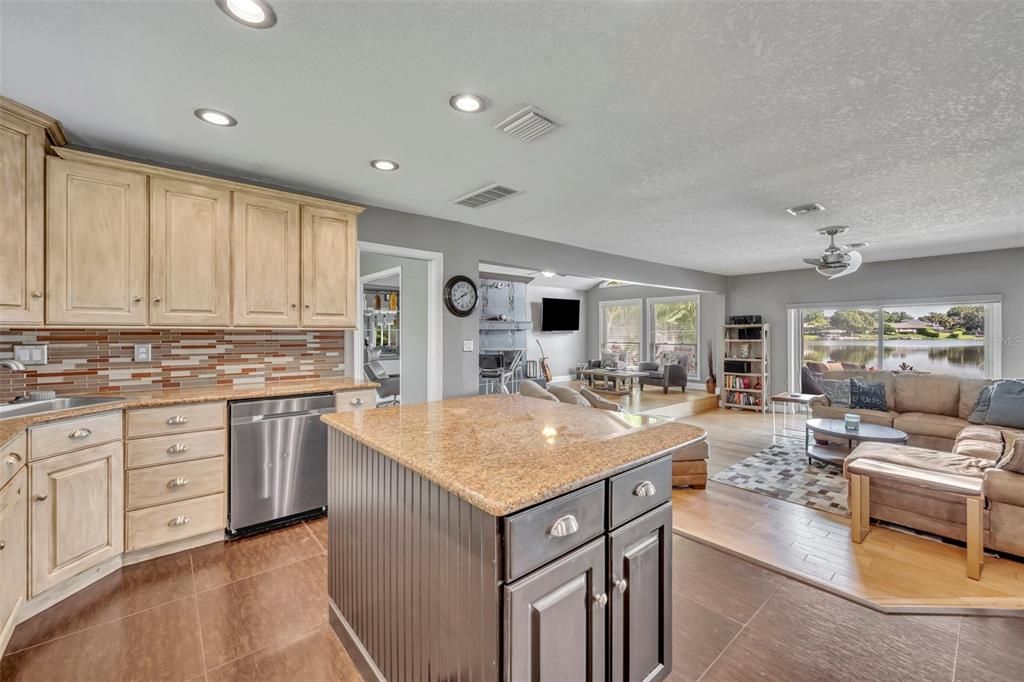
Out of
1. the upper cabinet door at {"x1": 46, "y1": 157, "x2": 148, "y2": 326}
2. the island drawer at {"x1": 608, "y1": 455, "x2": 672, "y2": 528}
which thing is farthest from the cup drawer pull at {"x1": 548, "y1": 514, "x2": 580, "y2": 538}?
the upper cabinet door at {"x1": 46, "y1": 157, "x2": 148, "y2": 326}

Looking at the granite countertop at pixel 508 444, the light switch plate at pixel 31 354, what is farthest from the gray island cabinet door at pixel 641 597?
the light switch plate at pixel 31 354

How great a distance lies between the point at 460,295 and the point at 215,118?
2242 mm

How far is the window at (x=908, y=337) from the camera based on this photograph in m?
5.68

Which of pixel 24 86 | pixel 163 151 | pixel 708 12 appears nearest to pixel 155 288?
pixel 163 151

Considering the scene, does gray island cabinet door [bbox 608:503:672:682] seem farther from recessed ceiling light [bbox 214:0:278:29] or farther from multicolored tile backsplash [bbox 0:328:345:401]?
multicolored tile backsplash [bbox 0:328:345:401]

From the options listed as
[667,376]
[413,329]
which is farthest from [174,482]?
[667,376]

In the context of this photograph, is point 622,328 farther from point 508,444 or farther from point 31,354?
point 31,354

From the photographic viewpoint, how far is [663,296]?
31.4 ft

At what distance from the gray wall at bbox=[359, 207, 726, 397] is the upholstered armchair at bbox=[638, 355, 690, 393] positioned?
13.5ft

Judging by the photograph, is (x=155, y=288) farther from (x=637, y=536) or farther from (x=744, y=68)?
(x=744, y=68)

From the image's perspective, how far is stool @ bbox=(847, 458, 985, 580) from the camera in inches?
95.9

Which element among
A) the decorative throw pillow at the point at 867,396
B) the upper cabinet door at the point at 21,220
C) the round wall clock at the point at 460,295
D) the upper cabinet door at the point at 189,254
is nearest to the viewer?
the upper cabinet door at the point at 21,220

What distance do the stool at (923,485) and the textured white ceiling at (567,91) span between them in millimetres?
1910

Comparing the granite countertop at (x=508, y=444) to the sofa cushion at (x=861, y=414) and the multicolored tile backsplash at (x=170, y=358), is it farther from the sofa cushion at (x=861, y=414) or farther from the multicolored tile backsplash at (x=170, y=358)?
the sofa cushion at (x=861, y=414)
